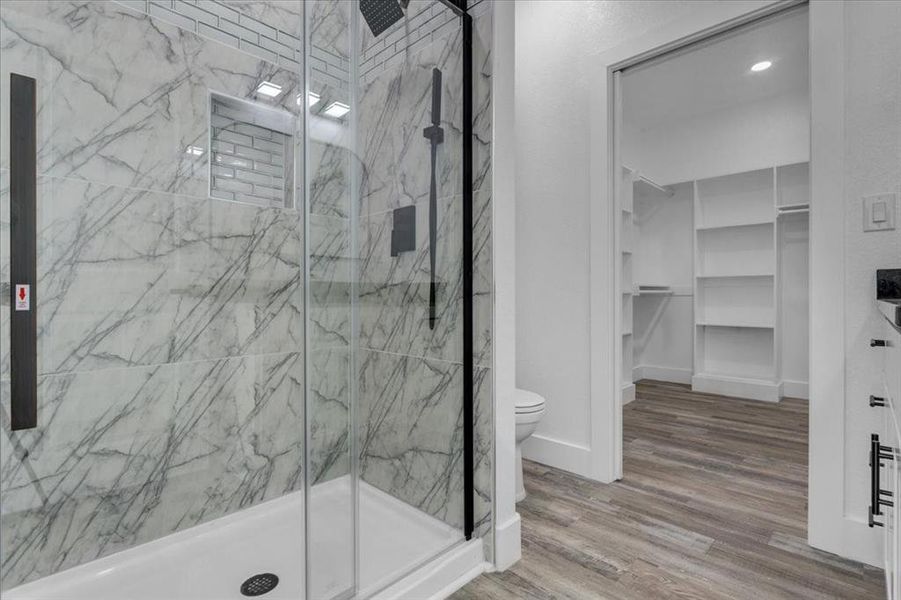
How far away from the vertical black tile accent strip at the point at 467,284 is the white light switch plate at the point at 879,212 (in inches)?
53.9

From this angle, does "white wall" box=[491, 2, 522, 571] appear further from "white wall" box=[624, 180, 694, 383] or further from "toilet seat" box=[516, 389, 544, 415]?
"white wall" box=[624, 180, 694, 383]

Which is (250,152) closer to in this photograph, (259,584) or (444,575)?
(259,584)

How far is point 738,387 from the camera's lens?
13.6 feet

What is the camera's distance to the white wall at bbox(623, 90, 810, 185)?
399cm

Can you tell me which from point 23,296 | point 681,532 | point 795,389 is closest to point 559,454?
point 681,532

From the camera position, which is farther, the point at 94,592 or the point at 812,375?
the point at 812,375

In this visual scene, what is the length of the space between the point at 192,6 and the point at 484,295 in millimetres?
1534

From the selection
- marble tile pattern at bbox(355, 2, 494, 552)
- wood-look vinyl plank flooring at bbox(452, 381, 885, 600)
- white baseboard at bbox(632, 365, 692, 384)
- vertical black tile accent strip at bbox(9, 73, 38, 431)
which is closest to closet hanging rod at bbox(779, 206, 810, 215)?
white baseboard at bbox(632, 365, 692, 384)

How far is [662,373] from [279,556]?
4493 millimetres

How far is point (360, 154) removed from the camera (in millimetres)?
1408

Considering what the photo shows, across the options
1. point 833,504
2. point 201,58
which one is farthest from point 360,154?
point 833,504

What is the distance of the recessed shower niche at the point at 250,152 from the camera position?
68.3 inches

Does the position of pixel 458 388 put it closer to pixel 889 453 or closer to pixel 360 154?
pixel 360 154

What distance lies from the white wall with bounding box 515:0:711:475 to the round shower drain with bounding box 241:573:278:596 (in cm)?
154
